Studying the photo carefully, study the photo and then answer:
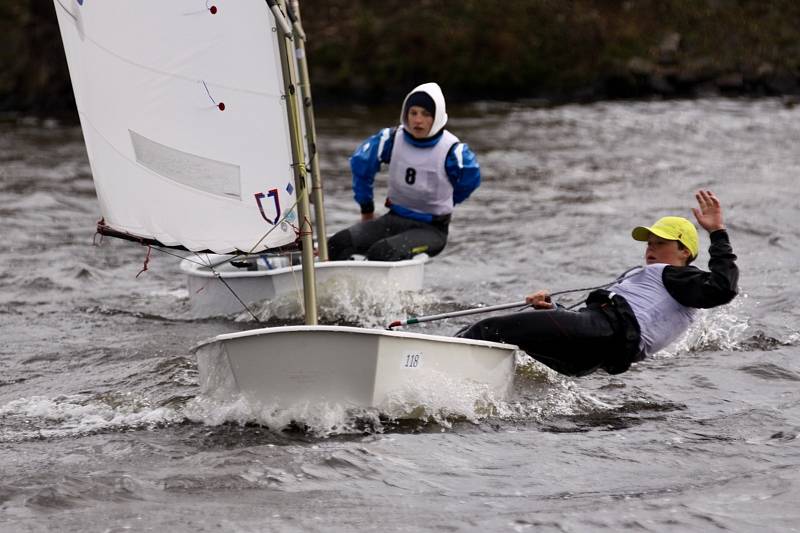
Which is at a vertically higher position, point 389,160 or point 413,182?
point 389,160

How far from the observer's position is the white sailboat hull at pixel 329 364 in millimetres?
5398

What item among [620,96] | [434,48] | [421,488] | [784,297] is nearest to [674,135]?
[620,96]

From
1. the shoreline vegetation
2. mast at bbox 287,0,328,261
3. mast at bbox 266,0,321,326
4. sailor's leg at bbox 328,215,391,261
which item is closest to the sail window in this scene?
mast at bbox 266,0,321,326

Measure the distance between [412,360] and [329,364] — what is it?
410mm

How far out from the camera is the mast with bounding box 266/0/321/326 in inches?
232

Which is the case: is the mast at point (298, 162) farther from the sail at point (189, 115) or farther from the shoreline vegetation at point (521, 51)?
the shoreline vegetation at point (521, 51)

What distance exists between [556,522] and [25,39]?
22974 mm

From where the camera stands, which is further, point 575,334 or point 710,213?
point 575,334

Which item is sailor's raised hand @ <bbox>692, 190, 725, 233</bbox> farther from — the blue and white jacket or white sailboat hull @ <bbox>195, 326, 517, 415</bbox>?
the blue and white jacket

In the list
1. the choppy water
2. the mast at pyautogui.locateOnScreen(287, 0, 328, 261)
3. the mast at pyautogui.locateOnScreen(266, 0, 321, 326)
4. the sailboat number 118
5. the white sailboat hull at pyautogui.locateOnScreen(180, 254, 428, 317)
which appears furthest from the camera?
the white sailboat hull at pyautogui.locateOnScreen(180, 254, 428, 317)

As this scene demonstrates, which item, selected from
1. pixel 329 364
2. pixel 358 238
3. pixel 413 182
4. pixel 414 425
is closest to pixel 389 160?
pixel 413 182

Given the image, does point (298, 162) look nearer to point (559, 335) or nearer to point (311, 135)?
point (559, 335)

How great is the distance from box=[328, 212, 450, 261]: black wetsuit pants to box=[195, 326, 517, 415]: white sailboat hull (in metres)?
3.04

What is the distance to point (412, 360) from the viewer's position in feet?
18.4
